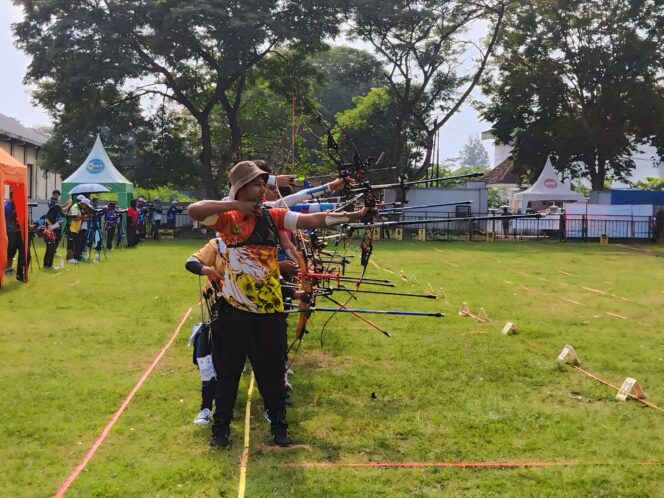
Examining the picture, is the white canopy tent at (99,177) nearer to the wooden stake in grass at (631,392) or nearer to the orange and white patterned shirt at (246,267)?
the orange and white patterned shirt at (246,267)

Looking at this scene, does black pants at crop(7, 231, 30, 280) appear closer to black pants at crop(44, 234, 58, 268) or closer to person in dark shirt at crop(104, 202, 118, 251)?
black pants at crop(44, 234, 58, 268)

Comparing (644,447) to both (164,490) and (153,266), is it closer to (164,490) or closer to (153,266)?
(164,490)

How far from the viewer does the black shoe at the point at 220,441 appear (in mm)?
5090

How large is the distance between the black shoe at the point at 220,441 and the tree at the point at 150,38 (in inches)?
1057

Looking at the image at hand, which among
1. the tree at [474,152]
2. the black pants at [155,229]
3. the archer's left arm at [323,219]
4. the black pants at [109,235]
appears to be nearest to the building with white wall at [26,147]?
the black pants at [155,229]

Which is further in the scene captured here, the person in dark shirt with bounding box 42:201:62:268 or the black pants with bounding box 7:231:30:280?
the person in dark shirt with bounding box 42:201:62:268

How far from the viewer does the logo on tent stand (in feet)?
84.0

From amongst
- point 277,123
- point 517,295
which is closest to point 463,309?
point 517,295

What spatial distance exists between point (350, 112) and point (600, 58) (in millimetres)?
16051

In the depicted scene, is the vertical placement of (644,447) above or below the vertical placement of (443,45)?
below

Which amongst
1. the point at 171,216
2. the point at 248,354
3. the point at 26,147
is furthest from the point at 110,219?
the point at 26,147

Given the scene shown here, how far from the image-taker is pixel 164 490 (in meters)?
4.38

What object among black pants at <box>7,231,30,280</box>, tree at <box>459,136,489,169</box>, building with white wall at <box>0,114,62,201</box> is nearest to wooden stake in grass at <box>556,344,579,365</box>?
black pants at <box>7,231,30,280</box>

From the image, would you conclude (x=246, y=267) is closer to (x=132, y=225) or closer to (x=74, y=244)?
(x=74, y=244)
